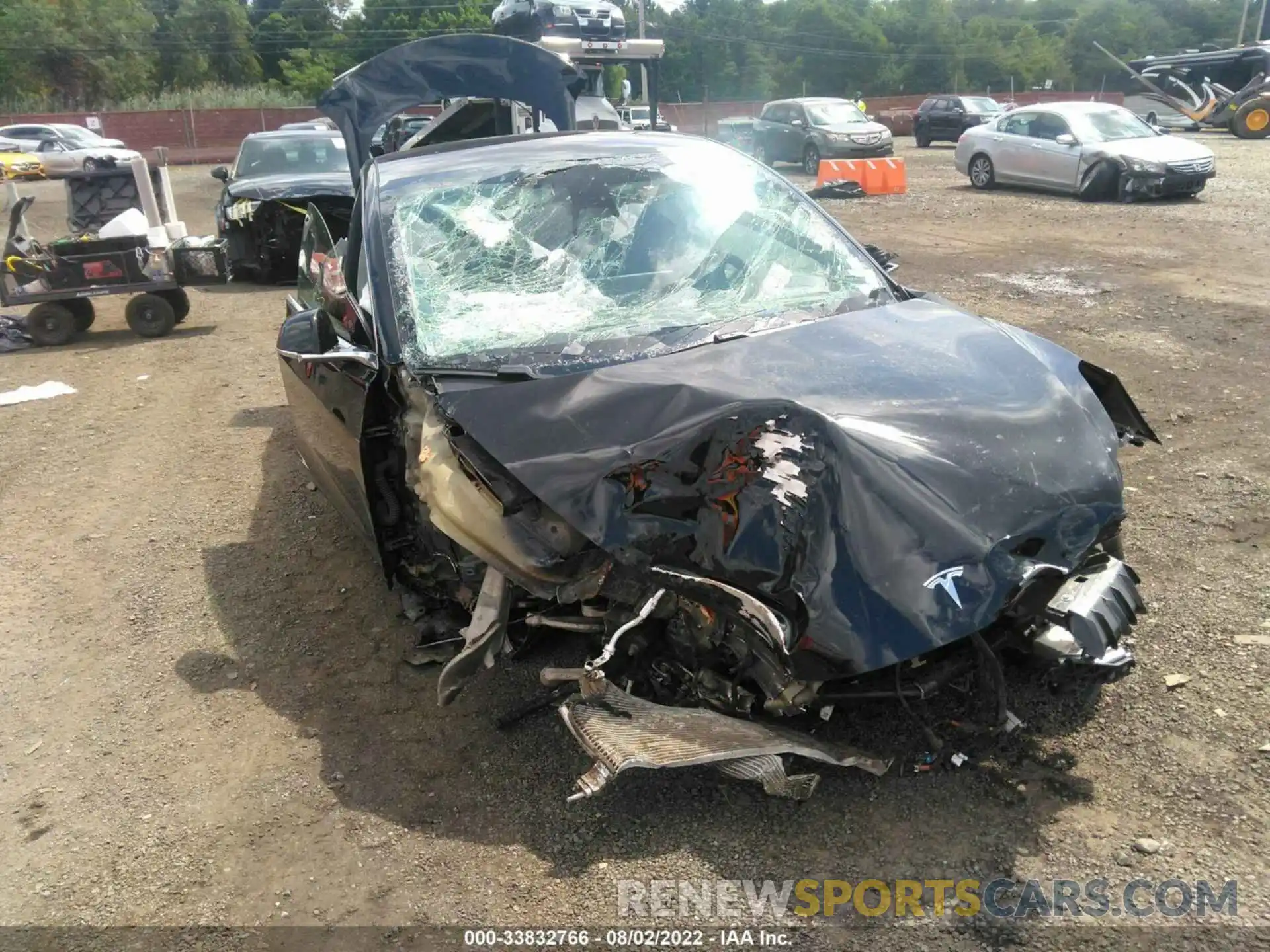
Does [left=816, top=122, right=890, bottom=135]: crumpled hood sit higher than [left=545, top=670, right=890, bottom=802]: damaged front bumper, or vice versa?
[left=816, top=122, right=890, bottom=135]: crumpled hood

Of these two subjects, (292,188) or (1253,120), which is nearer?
(292,188)

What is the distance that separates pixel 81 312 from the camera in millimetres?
9680

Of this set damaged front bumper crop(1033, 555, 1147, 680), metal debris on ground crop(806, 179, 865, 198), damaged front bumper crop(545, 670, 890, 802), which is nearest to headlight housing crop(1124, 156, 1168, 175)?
metal debris on ground crop(806, 179, 865, 198)

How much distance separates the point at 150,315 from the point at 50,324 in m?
0.90

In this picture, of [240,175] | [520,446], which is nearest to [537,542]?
[520,446]

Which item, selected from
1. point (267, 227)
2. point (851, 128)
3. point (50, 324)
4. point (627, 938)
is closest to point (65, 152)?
point (267, 227)

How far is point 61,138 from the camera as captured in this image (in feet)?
82.8

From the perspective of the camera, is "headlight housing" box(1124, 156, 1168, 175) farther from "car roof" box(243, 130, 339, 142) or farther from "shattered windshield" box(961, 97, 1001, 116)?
"shattered windshield" box(961, 97, 1001, 116)

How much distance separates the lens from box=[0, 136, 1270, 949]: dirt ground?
2.54m

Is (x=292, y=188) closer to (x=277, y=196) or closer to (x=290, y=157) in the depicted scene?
(x=277, y=196)

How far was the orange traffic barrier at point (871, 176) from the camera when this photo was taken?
55.3 feet

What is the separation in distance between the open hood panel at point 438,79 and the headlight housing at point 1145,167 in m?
10.2

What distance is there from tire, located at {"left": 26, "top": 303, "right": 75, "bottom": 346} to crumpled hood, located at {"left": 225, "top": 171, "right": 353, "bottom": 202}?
2.37 metres

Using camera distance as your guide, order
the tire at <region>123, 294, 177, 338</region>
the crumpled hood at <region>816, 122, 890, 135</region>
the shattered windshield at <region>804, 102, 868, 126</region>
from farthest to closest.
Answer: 1. the shattered windshield at <region>804, 102, 868, 126</region>
2. the crumpled hood at <region>816, 122, 890, 135</region>
3. the tire at <region>123, 294, 177, 338</region>
